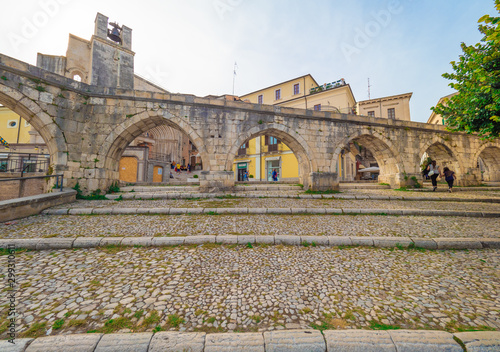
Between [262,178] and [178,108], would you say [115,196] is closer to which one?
[178,108]

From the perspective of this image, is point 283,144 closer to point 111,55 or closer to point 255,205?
point 255,205

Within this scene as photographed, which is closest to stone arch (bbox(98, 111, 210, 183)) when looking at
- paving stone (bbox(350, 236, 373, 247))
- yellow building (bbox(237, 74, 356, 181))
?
paving stone (bbox(350, 236, 373, 247))

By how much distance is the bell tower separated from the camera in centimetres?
1961

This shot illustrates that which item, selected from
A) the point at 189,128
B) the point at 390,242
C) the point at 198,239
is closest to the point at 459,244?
the point at 390,242

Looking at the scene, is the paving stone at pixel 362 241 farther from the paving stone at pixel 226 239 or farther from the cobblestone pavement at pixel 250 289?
the paving stone at pixel 226 239

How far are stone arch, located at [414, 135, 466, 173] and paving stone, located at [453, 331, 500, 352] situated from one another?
13526 mm

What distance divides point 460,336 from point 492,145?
2054 cm

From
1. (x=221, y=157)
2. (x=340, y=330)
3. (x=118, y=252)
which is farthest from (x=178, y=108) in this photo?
(x=340, y=330)

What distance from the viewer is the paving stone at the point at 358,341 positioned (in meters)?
1.55

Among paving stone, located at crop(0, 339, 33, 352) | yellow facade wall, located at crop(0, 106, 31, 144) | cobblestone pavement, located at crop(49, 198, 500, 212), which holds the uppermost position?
yellow facade wall, located at crop(0, 106, 31, 144)

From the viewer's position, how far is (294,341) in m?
1.57

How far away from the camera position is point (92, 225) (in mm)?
4598

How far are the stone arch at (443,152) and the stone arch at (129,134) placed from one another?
45.0ft

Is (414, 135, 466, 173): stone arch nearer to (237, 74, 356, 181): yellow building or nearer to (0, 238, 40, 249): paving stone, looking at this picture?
(237, 74, 356, 181): yellow building
